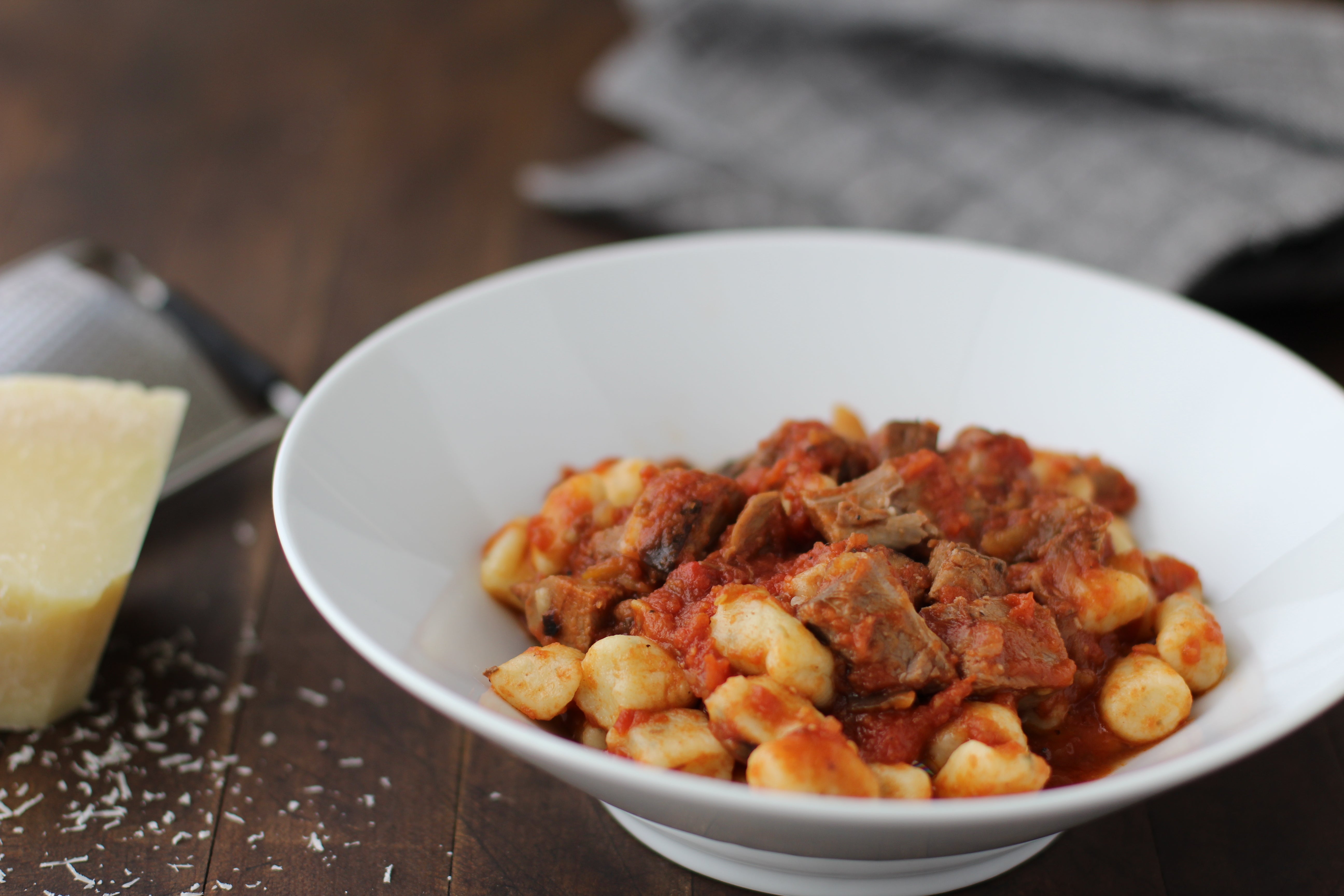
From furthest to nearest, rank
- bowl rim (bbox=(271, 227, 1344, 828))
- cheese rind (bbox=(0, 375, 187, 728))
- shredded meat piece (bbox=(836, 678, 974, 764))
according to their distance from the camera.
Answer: cheese rind (bbox=(0, 375, 187, 728)) < shredded meat piece (bbox=(836, 678, 974, 764)) < bowl rim (bbox=(271, 227, 1344, 828))

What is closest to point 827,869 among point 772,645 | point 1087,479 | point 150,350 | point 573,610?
point 772,645

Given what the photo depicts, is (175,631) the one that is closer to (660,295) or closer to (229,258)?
(660,295)

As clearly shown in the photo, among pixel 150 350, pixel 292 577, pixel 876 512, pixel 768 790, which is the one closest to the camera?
pixel 768 790

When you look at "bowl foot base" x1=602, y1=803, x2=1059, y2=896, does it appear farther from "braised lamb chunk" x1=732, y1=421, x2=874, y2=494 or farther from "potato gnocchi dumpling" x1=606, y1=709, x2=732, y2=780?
"braised lamb chunk" x1=732, y1=421, x2=874, y2=494

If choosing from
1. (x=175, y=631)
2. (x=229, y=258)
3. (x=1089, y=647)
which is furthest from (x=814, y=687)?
(x=229, y=258)

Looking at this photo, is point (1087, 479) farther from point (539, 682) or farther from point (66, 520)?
point (66, 520)

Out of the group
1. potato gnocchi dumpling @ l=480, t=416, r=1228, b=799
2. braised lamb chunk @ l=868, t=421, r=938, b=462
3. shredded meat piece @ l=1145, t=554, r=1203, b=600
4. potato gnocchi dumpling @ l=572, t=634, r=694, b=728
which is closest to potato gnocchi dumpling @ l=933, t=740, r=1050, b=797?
potato gnocchi dumpling @ l=480, t=416, r=1228, b=799

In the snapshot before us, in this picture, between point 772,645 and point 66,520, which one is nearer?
point 772,645
